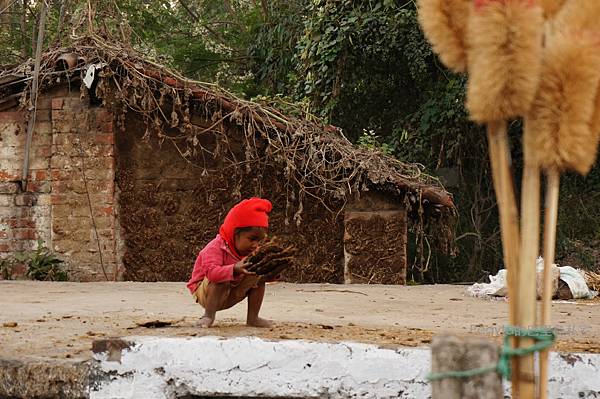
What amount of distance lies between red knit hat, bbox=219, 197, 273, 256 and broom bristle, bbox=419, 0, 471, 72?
79.7 inches

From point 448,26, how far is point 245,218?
7.00 ft


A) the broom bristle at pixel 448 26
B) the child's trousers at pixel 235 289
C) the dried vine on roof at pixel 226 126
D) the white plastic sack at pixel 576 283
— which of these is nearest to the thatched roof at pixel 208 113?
the dried vine on roof at pixel 226 126

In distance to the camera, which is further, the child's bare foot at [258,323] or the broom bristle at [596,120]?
the child's bare foot at [258,323]

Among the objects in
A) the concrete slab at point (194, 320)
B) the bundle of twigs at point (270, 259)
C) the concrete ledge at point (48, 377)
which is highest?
the bundle of twigs at point (270, 259)

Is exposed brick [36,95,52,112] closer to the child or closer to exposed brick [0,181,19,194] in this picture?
exposed brick [0,181,19,194]

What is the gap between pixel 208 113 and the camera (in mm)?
8562

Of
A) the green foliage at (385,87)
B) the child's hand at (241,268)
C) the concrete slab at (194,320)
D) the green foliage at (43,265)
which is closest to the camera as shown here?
the concrete slab at (194,320)

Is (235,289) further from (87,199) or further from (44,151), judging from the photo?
(44,151)

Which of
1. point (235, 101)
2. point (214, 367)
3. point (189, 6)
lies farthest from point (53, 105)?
point (189, 6)

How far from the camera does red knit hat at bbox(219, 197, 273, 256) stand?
15.5 feet

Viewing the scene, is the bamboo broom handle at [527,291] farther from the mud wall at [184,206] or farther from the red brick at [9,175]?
the red brick at [9,175]

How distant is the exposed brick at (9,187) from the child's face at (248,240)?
448 cm

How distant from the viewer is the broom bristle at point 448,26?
9.16 feet

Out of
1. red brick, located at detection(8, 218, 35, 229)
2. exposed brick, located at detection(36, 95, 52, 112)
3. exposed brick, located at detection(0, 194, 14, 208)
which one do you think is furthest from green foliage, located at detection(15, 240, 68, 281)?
exposed brick, located at detection(36, 95, 52, 112)
